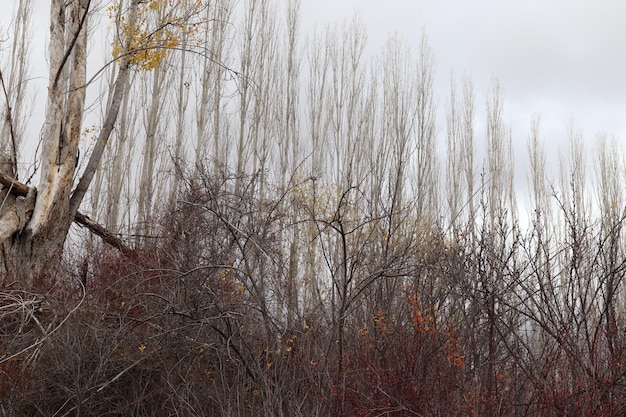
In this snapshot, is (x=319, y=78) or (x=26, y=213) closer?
(x=26, y=213)

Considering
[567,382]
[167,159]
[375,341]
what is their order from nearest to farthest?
[567,382] → [375,341] → [167,159]

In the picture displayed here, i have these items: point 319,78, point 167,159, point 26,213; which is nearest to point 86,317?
point 26,213

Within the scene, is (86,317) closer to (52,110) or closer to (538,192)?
(52,110)

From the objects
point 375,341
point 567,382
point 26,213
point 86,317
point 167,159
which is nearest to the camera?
point 567,382

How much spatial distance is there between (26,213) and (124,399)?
2593mm

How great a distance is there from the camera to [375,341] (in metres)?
5.97

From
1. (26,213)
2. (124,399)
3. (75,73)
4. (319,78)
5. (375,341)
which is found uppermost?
(319,78)

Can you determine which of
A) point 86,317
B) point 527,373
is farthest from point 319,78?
point 527,373

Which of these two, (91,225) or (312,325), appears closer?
(312,325)

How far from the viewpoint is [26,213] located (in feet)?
26.2

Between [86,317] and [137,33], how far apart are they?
12.9 feet

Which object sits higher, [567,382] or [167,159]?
[167,159]

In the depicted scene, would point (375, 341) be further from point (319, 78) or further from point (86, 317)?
point (319, 78)

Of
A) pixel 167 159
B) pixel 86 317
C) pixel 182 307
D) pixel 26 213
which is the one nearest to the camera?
pixel 182 307
